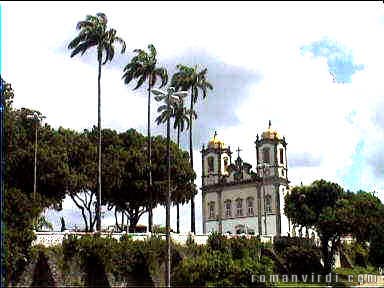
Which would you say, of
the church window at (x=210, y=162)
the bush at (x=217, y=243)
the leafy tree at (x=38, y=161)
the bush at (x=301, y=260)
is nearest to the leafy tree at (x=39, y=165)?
the leafy tree at (x=38, y=161)

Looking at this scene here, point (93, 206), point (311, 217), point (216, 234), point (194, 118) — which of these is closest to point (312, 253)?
point (311, 217)

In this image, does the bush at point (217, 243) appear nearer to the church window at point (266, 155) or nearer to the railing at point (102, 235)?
the railing at point (102, 235)

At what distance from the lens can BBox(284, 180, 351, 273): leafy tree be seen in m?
56.4

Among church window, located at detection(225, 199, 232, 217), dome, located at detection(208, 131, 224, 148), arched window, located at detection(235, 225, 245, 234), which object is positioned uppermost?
dome, located at detection(208, 131, 224, 148)

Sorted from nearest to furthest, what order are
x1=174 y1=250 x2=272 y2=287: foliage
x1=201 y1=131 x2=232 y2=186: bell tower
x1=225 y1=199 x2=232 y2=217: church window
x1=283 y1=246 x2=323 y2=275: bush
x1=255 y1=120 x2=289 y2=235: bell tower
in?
x1=174 y1=250 x2=272 y2=287: foliage, x1=283 y1=246 x2=323 y2=275: bush, x1=255 y1=120 x2=289 y2=235: bell tower, x1=225 y1=199 x2=232 y2=217: church window, x1=201 y1=131 x2=232 y2=186: bell tower

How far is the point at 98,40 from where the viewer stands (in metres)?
45.5

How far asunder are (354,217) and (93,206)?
73.1 ft

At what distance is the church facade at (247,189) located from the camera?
2985 inches

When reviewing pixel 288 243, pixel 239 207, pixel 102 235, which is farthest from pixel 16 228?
pixel 239 207

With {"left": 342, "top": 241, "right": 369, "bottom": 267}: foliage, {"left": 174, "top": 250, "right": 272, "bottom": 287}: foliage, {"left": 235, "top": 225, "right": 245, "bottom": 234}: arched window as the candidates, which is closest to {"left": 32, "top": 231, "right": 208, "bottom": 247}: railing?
{"left": 174, "top": 250, "right": 272, "bottom": 287}: foliage

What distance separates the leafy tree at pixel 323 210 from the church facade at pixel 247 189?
1324cm

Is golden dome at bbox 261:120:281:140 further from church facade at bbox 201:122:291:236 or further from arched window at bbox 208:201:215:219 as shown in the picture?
arched window at bbox 208:201:215:219

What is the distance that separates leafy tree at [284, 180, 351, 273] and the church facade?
43.4 ft

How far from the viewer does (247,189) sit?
260 ft
